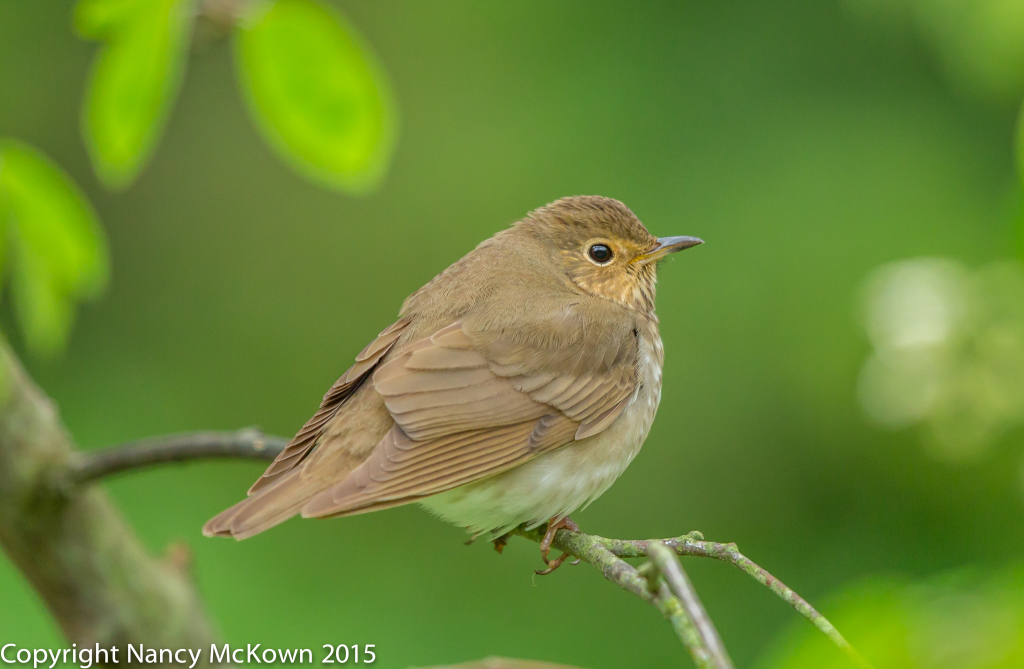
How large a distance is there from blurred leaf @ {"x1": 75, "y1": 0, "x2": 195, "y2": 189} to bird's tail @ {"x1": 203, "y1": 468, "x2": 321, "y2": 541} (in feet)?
3.12

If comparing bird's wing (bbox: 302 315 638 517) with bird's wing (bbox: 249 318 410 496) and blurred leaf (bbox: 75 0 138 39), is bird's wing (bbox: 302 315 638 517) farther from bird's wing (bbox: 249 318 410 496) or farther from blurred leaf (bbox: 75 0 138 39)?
blurred leaf (bbox: 75 0 138 39)

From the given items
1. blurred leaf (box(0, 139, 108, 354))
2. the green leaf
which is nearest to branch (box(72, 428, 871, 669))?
blurred leaf (box(0, 139, 108, 354))

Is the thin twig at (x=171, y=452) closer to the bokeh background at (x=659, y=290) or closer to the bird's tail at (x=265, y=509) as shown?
the bird's tail at (x=265, y=509)

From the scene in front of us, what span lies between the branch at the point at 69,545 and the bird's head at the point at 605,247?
1.80 m

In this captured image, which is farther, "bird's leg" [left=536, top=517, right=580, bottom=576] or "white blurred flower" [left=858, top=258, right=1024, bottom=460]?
"white blurred flower" [left=858, top=258, right=1024, bottom=460]

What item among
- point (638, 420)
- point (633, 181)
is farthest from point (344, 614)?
point (633, 181)

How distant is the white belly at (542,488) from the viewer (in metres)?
3.11

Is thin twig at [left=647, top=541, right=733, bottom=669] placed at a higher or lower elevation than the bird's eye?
lower

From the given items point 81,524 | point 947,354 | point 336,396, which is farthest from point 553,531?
point 947,354

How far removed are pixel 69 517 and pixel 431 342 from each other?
3.80 ft

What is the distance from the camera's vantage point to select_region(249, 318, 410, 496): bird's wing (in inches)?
118

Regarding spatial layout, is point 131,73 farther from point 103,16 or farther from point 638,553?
point 638,553

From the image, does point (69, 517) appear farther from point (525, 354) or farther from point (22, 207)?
point (525, 354)

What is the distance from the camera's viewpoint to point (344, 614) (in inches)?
220
